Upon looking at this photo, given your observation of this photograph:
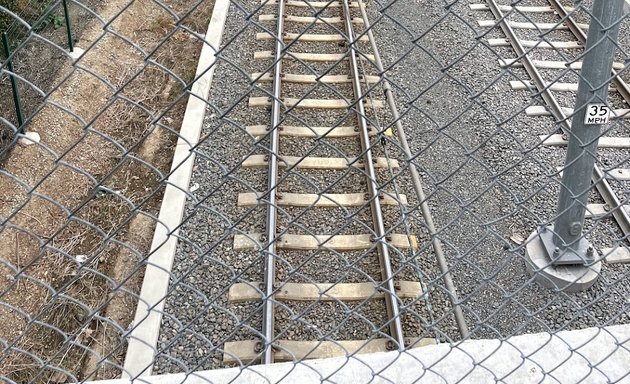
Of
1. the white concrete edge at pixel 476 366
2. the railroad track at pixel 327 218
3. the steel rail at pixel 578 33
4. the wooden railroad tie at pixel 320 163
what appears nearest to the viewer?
the white concrete edge at pixel 476 366

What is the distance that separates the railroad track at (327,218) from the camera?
4590 mm

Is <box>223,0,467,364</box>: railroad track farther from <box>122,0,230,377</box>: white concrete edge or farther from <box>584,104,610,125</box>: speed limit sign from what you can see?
<box>584,104,610,125</box>: speed limit sign

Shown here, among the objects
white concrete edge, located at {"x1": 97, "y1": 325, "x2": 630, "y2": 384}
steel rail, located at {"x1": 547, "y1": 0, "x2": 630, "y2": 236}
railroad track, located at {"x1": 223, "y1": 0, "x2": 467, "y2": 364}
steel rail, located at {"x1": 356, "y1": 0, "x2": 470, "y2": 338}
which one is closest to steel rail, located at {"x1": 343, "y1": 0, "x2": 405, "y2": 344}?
railroad track, located at {"x1": 223, "y1": 0, "x2": 467, "y2": 364}

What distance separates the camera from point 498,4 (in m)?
8.61

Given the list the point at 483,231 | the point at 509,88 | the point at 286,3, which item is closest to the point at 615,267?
the point at 483,231

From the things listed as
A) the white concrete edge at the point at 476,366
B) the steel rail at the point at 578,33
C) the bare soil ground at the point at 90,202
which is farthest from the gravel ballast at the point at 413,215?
the white concrete edge at the point at 476,366

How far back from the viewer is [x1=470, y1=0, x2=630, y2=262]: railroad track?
18.7 feet

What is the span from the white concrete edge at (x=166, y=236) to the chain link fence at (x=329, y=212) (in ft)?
0.06

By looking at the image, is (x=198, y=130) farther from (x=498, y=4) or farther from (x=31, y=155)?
(x=498, y=4)

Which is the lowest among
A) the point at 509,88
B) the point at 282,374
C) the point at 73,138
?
the point at 73,138

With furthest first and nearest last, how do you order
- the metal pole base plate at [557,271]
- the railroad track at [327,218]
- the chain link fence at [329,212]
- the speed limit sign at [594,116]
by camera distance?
1. the metal pole base plate at [557,271]
2. the railroad track at [327,218]
3. the speed limit sign at [594,116]
4. the chain link fence at [329,212]

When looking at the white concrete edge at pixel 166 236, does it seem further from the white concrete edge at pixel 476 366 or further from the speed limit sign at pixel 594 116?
the speed limit sign at pixel 594 116

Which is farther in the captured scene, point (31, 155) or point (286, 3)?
point (286, 3)

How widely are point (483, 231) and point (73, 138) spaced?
4129 mm
